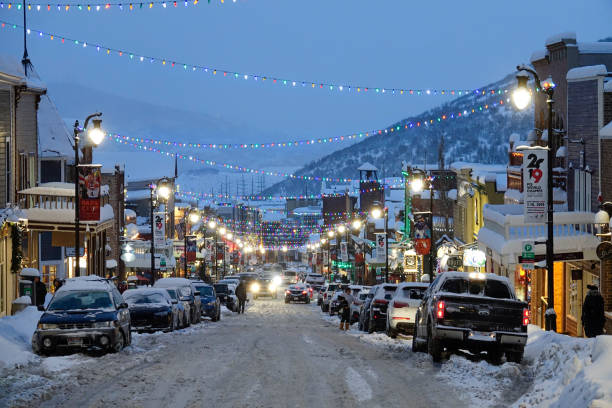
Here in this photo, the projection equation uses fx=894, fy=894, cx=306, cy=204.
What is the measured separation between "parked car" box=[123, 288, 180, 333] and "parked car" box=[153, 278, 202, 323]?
5.49 metres

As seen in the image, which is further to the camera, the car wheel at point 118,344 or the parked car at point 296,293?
the parked car at point 296,293

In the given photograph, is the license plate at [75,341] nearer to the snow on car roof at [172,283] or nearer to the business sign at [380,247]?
the snow on car roof at [172,283]

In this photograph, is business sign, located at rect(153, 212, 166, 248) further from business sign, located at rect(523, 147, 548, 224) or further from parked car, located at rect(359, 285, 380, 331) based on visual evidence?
business sign, located at rect(523, 147, 548, 224)

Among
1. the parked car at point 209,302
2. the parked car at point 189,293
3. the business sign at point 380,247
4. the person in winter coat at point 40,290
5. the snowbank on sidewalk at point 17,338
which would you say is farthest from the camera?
the business sign at point 380,247

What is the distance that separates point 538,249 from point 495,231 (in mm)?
4990

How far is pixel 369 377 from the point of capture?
50.1 feet

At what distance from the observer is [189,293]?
33312 millimetres

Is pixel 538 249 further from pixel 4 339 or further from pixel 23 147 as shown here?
pixel 23 147

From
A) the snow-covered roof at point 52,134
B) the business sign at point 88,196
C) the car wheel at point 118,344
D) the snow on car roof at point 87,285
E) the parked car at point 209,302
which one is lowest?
the parked car at point 209,302

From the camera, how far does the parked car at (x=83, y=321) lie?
1862 centimetres

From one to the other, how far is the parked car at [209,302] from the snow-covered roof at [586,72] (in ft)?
55.6

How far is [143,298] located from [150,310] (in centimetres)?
85

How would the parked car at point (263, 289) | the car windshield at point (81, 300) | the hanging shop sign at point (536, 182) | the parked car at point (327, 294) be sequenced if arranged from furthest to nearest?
1. the parked car at point (263, 289)
2. the parked car at point (327, 294)
3. the hanging shop sign at point (536, 182)
4. the car windshield at point (81, 300)

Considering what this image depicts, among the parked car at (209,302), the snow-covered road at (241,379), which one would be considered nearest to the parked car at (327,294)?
the parked car at (209,302)
